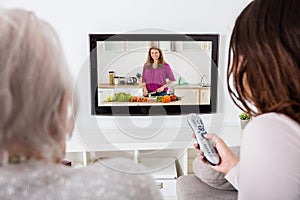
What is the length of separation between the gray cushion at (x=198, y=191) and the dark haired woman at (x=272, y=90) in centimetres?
39

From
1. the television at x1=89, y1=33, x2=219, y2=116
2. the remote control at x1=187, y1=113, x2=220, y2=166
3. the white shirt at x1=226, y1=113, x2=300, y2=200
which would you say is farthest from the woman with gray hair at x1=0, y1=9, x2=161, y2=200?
the television at x1=89, y1=33, x2=219, y2=116

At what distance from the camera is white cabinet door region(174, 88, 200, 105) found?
2.77 meters

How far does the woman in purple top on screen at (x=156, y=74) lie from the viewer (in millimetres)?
2725

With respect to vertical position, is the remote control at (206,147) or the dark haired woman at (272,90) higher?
the dark haired woman at (272,90)

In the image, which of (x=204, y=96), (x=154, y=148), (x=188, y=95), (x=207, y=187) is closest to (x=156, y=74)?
(x=188, y=95)

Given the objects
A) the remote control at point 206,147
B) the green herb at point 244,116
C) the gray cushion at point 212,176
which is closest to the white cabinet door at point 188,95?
the green herb at point 244,116

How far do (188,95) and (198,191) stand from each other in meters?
1.51

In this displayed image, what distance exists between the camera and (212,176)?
50.1 inches

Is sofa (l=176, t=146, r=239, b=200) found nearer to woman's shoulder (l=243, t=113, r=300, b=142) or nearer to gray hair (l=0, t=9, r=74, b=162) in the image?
woman's shoulder (l=243, t=113, r=300, b=142)

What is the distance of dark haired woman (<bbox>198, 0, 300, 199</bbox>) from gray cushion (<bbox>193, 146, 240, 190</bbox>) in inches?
14.2

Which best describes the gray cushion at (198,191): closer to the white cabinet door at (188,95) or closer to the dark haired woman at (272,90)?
the dark haired woman at (272,90)

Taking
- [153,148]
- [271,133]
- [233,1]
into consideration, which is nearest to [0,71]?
[271,133]

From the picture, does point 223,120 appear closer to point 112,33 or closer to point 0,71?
point 112,33

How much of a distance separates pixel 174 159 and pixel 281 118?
199 cm
